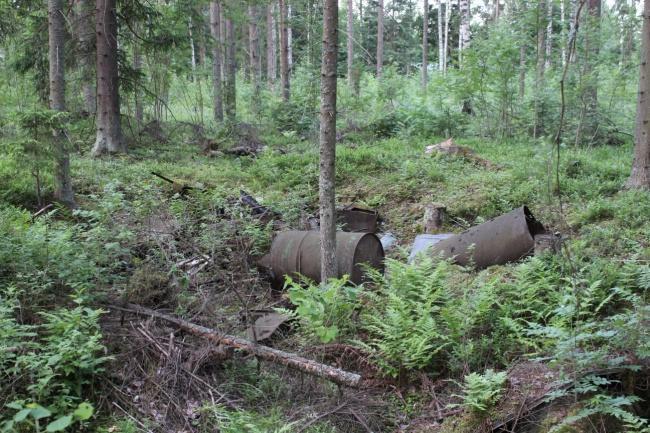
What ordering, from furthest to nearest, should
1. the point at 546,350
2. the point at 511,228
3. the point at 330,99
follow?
the point at 511,228
the point at 330,99
the point at 546,350

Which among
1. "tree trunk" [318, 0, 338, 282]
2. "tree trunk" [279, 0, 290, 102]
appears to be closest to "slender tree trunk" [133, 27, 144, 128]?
"tree trunk" [279, 0, 290, 102]

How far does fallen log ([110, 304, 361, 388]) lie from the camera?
4.23m

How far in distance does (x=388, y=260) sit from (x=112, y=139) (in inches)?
365

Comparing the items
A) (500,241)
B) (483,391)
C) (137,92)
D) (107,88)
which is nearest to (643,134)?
(500,241)

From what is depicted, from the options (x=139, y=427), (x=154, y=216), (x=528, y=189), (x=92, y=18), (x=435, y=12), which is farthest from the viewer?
(x=435, y=12)

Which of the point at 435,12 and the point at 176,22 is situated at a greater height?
the point at 435,12

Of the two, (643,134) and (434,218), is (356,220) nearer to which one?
(434,218)

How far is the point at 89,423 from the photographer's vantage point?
147 inches

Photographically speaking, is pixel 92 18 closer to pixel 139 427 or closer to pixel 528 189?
pixel 528 189

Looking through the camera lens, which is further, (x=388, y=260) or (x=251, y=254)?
(x=251, y=254)

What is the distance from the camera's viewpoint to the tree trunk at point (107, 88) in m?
12.3

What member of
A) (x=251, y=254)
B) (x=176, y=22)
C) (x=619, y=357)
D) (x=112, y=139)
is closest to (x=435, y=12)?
(x=176, y=22)

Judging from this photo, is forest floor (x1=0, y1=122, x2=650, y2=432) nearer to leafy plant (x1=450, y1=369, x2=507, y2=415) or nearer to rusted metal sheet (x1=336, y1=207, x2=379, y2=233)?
leafy plant (x1=450, y1=369, x2=507, y2=415)

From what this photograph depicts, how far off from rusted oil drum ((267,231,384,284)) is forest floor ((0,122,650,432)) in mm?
381
